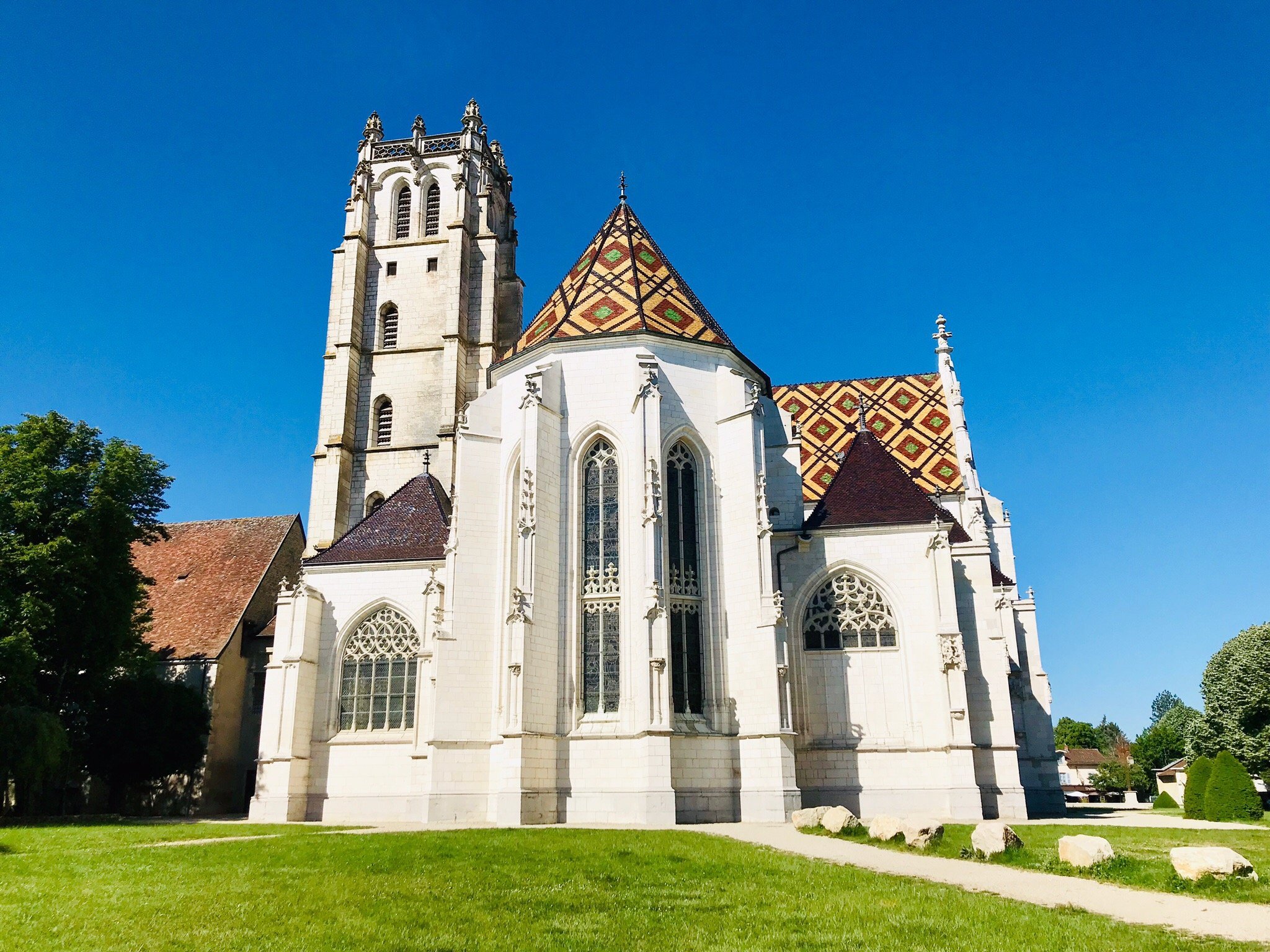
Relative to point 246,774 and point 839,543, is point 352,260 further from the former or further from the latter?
point 839,543

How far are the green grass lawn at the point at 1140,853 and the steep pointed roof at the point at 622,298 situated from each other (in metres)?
13.4

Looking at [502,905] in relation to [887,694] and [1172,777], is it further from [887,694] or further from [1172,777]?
[1172,777]

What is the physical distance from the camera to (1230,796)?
78.7 feet

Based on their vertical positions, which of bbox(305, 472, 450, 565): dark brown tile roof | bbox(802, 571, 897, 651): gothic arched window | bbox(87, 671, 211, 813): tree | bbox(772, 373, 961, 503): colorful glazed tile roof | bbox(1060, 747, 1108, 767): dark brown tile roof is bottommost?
bbox(1060, 747, 1108, 767): dark brown tile roof

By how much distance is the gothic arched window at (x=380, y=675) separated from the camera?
2539cm

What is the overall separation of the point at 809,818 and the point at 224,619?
74.9 ft

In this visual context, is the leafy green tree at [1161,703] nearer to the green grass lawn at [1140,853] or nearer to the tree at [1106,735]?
the tree at [1106,735]

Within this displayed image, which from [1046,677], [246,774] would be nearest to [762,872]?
[1046,677]

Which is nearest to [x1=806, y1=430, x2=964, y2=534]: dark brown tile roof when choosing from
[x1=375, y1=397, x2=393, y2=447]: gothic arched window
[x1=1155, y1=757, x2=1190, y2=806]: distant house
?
[x1=375, y1=397, x2=393, y2=447]: gothic arched window

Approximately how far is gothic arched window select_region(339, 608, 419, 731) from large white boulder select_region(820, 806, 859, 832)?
486 inches

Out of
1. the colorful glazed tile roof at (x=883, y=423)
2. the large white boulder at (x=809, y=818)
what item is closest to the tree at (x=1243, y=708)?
the colorful glazed tile roof at (x=883, y=423)

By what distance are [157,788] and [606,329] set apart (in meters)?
20.6

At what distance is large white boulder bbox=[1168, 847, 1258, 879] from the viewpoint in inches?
384

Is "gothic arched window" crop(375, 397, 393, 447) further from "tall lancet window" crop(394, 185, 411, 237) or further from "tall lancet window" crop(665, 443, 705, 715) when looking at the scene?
"tall lancet window" crop(665, 443, 705, 715)
